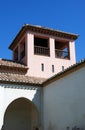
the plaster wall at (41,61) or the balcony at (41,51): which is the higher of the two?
the balcony at (41,51)

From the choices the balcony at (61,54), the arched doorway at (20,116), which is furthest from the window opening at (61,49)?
the arched doorway at (20,116)

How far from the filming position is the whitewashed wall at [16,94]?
45.3 ft

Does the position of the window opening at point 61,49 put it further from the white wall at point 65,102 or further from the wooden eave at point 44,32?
the white wall at point 65,102

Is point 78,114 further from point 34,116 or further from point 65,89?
point 34,116

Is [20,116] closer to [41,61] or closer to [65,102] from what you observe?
[41,61]

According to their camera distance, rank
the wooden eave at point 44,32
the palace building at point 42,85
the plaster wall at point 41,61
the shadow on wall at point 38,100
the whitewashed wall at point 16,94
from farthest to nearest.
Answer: the wooden eave at point 44,32 < the plaster wall at point 41,61 < the shadow on wall at point 38,100 < the whitewashed wall at point 16,94 < the palace building at point 42,85

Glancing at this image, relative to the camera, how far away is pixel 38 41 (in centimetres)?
1998

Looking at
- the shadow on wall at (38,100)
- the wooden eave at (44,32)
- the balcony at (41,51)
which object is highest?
the wooden eave at (44,32)

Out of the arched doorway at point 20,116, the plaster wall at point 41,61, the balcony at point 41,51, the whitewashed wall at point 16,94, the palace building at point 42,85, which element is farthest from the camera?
the balcony at point 41,51

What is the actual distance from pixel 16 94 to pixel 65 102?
3141 millimetres

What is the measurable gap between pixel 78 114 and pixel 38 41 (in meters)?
9.85

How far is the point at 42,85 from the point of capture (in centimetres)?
1512

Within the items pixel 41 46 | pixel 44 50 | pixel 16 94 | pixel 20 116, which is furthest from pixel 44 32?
pixel 20 116

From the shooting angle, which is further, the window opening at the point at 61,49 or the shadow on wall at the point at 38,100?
the window opening at the point at 61,49
